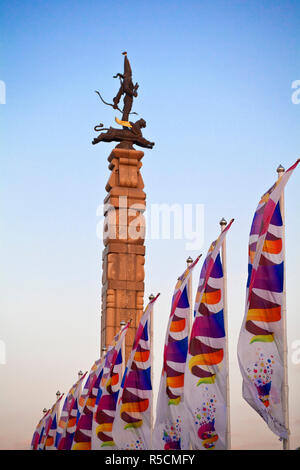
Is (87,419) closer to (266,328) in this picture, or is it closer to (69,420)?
(69,420)

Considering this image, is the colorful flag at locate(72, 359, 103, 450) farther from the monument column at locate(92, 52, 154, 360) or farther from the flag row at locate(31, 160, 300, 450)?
the monument column at locate(92, 52, 154, 360)

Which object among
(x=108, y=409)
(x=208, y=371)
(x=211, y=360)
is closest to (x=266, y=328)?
(x=211, y=360)

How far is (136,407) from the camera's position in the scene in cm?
3006

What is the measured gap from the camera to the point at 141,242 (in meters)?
46.0

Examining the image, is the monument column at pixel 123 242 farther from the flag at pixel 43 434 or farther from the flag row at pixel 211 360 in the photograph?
the flag at pixel 43 434

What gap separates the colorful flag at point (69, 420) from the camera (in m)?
44.1

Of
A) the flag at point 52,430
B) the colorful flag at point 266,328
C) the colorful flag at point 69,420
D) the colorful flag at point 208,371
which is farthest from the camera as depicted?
the flag at point 52,430

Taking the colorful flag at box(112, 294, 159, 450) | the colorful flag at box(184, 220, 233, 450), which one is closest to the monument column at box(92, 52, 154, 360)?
the colorful flag at box(112, 294, 159, 450)

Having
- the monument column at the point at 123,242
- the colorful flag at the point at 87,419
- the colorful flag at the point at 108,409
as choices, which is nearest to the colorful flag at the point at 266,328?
the colorful flag at the point at 108,409

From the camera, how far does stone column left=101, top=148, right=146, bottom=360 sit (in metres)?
44.7

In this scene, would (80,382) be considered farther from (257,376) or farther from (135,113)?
(257,376)

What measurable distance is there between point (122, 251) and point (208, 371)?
22.1 m

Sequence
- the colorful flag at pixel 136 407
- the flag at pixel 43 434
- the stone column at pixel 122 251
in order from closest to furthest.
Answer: the colorful flag at pixel 136 407 < the stone column at pixel 122 251 < the flag at pixel 43 434

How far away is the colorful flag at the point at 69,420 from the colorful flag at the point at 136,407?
12.8 metres
